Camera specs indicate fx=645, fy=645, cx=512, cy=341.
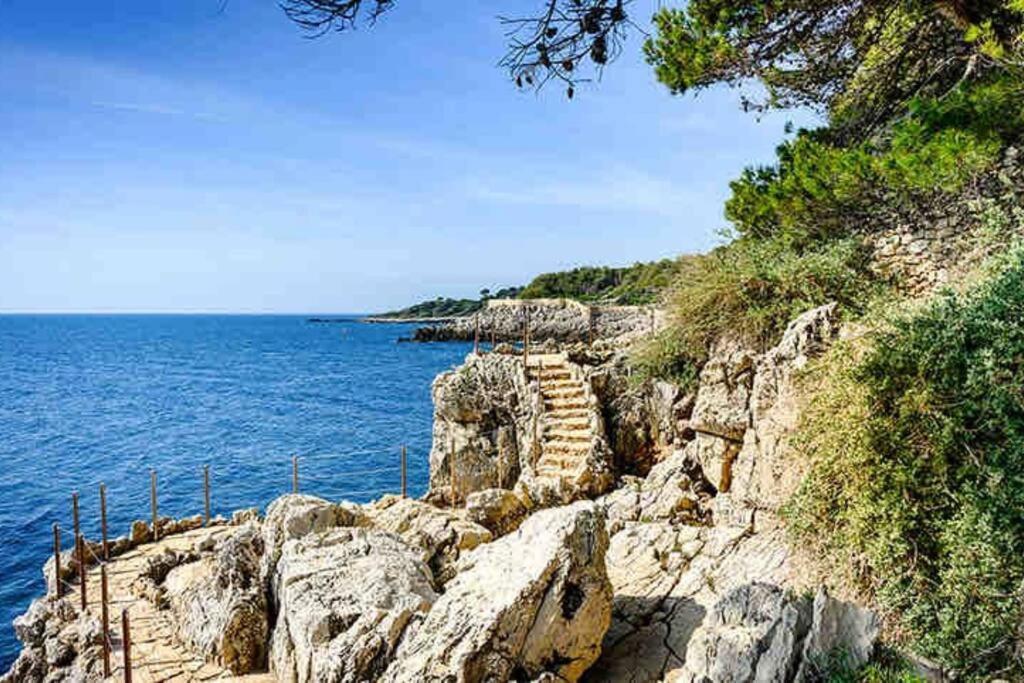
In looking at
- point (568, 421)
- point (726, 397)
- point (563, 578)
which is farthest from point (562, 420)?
point (563, 578)

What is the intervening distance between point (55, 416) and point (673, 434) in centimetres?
4378

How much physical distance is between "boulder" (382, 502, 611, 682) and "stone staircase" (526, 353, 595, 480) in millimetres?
6397

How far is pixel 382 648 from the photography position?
576cm

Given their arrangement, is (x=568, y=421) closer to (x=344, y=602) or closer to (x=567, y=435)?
(x=567, y=435)

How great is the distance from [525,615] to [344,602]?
2.15 meters

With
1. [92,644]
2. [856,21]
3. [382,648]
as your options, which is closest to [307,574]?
[382,648]

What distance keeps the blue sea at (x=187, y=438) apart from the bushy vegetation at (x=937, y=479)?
1597cm

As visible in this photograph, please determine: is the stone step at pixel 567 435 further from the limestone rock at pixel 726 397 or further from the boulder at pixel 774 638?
the boulder at pixel 774 638

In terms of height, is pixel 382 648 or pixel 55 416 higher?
pixel 382 648

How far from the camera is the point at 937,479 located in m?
5.21

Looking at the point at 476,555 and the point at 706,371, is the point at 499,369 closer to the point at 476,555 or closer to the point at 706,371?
the point at 706,371

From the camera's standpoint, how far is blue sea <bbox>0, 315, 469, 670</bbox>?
2217 cm

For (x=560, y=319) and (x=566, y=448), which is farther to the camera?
(x=560, y=319)

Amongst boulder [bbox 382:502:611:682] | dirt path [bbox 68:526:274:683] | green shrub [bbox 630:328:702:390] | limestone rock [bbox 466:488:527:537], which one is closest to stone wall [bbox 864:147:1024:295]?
green shrub [bbox 630:328:702:390]
